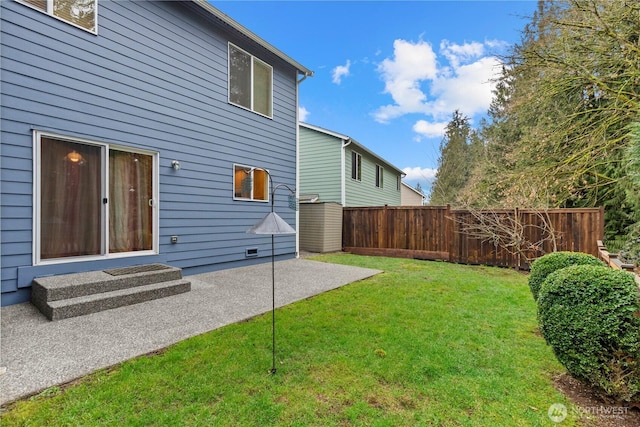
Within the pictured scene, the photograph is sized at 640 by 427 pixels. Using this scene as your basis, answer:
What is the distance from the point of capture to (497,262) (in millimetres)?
7609

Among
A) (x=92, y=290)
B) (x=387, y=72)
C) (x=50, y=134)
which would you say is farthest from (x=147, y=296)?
(x=387, y=72)

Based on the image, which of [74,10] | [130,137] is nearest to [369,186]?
[130,137]

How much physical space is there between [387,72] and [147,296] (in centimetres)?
1273

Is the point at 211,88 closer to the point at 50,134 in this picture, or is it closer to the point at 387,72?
the point at 50,134

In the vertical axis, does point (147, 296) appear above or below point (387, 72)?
below

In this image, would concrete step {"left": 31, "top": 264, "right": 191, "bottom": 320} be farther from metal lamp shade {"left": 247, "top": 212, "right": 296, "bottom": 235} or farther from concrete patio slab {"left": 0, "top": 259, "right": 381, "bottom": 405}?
metal lamp shade {"left": 247, "top": 212, "right": 296, "bottom": 235}

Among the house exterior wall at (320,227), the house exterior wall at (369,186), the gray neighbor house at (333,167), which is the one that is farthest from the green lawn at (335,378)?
the house exterior wall at (369,186)

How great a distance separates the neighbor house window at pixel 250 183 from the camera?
6.88 m

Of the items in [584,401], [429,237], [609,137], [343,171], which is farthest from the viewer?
[343,171]

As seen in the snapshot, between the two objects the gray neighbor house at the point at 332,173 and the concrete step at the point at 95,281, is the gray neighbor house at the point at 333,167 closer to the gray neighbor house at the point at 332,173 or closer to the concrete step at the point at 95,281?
the gray neighbor house at the point at 332,173

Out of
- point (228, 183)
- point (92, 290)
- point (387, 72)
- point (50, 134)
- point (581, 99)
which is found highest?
point (387, 72)

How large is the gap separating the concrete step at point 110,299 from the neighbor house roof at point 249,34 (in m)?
5.25

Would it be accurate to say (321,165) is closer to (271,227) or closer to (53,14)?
(53,14)

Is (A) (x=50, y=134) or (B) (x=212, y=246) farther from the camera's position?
(B) (x=212, y=246)
